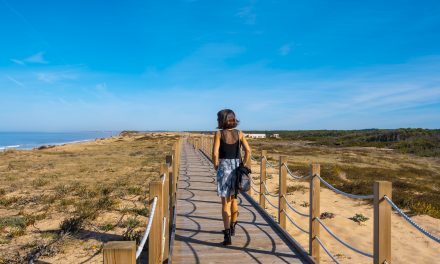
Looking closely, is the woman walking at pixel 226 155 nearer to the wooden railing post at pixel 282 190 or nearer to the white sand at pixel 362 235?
the wooden railing post at pixel 282 190

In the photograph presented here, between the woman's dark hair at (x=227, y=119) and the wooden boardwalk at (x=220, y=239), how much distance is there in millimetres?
1832

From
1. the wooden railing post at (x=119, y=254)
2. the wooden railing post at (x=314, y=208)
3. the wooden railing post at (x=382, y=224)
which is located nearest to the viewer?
the wooden railing post at (x=119, y=254)

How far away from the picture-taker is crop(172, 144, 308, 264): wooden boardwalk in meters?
4.43

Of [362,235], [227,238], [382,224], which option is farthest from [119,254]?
[362,235]

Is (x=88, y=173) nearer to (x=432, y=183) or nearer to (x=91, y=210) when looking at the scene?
(x=91, y=210)

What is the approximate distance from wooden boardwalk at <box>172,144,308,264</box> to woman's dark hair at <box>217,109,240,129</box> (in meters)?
1.83

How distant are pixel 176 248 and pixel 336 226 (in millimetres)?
4812

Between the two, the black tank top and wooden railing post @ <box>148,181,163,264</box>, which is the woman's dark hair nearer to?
the black tank top

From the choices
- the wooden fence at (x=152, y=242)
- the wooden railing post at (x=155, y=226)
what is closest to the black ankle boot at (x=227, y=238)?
the wooden fence at (x=152, y=242)

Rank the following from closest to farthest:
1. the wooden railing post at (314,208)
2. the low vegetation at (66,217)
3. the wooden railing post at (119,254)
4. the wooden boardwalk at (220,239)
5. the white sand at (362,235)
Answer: the wooden railing post at (119,254) < the wooden boardwalk at (220,239) < the wooden railing post at (314,208) < the low vegetation at (66,217) < the white sand at (362,235)

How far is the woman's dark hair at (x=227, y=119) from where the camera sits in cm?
468

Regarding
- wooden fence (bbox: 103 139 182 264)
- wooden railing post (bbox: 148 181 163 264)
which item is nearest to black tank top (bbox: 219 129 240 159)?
wooden fence (bbox: 103 139 182 264)

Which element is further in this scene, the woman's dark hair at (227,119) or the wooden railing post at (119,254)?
the woman's dark hair at (227,119)

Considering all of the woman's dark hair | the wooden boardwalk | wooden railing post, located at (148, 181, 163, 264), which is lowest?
the wooden boardwalk
